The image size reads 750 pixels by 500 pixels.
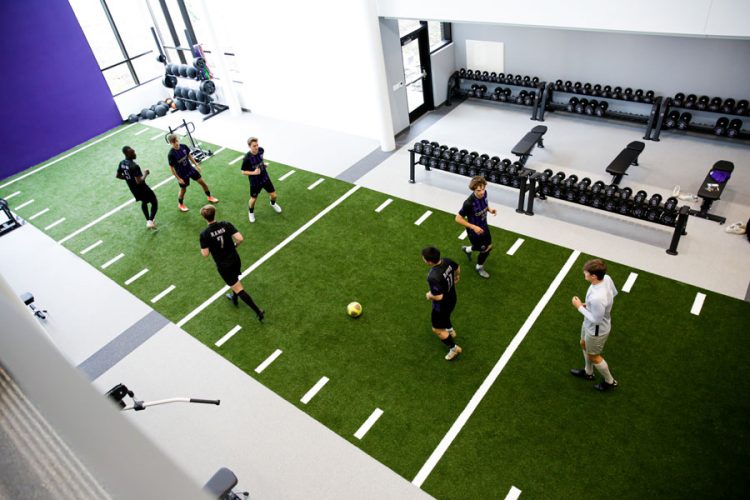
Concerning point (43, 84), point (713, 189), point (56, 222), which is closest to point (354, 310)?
point (713, 189)

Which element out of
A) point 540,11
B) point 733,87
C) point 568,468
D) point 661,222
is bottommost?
point 568,468

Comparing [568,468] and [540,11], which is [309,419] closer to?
[568,468]

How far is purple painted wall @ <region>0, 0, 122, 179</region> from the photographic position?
10.9 metres

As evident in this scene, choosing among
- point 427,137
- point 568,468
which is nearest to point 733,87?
point 427,137

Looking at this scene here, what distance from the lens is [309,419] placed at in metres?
5.19

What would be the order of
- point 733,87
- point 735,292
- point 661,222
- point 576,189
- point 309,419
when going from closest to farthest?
point 309,419
point 735,292
point 661,222
point 576,189
point 733,87

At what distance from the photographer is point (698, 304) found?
19.0 feet

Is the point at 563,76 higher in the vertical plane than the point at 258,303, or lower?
higher

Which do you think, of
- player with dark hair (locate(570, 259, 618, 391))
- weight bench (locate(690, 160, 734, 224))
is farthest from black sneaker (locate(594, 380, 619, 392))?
weight bench (locate(690, 160, 734, 224))

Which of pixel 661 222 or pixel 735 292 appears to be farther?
pixel 661 222

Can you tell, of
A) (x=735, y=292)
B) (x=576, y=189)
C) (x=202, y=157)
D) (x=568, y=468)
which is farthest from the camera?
(x=202, y=157)

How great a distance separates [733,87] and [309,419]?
8428 millimetres

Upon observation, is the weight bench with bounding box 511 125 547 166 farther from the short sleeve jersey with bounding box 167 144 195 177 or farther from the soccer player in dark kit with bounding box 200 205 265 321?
the short sleeve jersey with bounding box 167 144 195 177

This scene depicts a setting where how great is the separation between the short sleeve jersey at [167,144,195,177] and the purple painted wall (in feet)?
19.2
